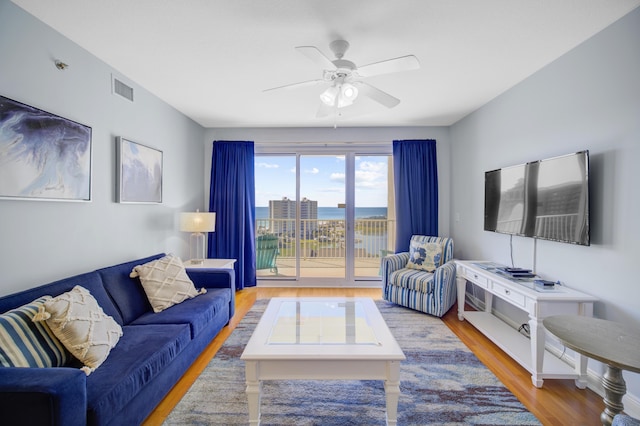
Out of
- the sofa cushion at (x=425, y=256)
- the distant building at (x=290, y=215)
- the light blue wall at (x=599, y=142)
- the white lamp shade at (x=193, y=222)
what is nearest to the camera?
the light blue wall at (x=599, y=142)

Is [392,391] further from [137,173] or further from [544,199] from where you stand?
[137,173]

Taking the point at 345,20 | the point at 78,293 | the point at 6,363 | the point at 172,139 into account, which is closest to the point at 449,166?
the point at 345,20

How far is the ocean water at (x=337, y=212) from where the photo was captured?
4668mm

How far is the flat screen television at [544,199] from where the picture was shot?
81.8 inches

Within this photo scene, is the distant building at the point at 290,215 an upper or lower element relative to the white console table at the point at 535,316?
upper

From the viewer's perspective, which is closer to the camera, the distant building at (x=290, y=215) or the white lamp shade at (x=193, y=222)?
the white lamp shade at (x=193, y=222)

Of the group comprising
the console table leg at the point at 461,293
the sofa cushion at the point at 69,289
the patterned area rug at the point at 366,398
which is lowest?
the patterned area rug at the point at 366,398

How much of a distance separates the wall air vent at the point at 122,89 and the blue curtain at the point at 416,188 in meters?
3.38

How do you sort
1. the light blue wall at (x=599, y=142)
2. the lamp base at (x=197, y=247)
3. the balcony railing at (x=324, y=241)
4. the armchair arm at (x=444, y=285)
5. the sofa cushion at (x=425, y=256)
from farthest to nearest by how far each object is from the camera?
the balcony railing at (x=324, y=241) → the sofa cushion at (x=425, y=256) → the lamp base at (x=197, y=247) → the armchair arm at (x=444, y=285) → the light blue wall at (x=599, y=142)

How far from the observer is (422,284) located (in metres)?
3.38

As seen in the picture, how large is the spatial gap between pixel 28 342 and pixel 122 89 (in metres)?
2.19

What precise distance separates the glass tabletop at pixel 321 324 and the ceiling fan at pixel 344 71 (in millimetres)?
1747

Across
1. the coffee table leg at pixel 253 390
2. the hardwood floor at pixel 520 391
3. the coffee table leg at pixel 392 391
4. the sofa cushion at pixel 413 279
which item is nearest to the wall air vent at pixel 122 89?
the hardwood floor at pixel 520 391

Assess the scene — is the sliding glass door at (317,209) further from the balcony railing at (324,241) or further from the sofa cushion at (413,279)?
the sofa cushion at (413,279)
